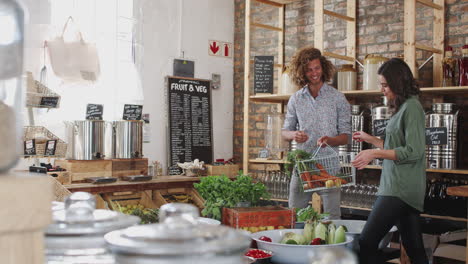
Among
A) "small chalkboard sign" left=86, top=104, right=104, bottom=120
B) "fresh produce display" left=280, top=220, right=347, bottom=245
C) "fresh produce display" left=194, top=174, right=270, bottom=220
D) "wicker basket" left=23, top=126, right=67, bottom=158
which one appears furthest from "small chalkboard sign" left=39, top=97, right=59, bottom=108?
"fresh produce display" left=280, top=220, right=347, bottom=245

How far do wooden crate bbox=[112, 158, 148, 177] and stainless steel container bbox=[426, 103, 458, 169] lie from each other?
Answer: 2.62 meters

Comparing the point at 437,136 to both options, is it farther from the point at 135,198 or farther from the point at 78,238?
the point at 78,238

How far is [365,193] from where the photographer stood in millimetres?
4672

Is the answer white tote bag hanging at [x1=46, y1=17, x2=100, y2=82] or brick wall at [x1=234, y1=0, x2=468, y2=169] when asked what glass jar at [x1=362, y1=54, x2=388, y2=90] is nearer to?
brick wall at [x1=234, y1=0, x2=468, y2=169]

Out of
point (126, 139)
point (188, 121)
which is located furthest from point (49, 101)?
point (188, 121)

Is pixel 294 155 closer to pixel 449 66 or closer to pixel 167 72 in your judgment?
pixel 449 66

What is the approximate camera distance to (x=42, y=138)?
4.38m

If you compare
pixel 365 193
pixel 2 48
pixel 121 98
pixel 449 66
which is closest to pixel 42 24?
pixel 121 98

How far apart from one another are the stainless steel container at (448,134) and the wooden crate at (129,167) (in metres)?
2.62

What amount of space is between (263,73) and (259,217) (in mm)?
3235

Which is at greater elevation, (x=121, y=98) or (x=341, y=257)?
(x=121, y=98)

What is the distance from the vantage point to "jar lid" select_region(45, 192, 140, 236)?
0.87 metres

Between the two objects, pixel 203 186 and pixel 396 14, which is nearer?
pixel 203 186

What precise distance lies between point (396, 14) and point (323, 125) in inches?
78.3
